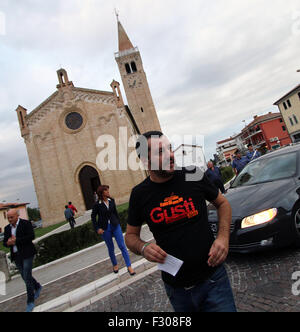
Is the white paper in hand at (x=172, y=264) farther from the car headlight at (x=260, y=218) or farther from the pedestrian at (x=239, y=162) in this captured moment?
the pedestrian at (x=239, y=162)

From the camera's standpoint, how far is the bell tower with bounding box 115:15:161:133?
123 ft

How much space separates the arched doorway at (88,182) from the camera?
82.1 ft

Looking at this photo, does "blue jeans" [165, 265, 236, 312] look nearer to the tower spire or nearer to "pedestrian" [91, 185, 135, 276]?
"pedestrian" [91, 185, 135, 276]

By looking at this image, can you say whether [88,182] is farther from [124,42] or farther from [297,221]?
[124,42]

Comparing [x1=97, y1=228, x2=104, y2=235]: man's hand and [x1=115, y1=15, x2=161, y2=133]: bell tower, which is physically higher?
[x1=115, y1=15, x2=161, y2=133]: bell tower

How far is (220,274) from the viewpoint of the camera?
5.44 ft

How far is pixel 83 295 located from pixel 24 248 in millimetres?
1561

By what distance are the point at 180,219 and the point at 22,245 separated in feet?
14.4

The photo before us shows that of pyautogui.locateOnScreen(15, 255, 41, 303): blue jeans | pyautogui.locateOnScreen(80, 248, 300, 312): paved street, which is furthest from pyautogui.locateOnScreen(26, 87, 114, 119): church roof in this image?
pyautogui.locateOnScreen(80, 248, 300, 312): paved street

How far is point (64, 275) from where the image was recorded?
638 centimetres

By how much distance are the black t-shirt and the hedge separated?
8145 millimetres
